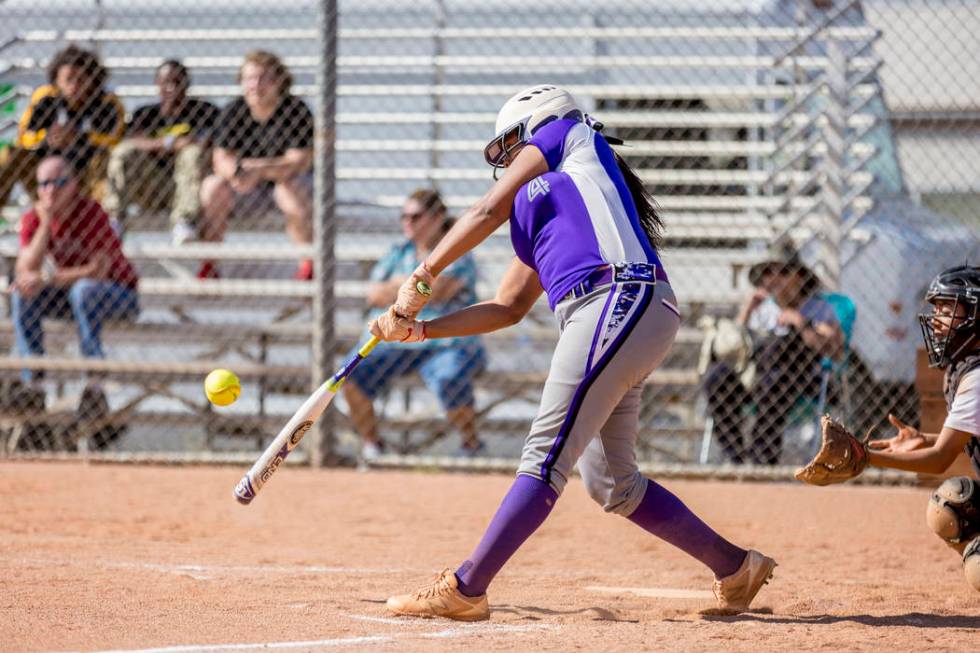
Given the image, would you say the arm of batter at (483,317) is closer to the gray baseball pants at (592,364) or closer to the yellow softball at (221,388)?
the gray baseball pants at (592,364)

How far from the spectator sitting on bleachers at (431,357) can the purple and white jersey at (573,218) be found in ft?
14.8

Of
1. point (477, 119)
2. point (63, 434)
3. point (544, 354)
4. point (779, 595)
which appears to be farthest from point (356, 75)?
point (779, 595)

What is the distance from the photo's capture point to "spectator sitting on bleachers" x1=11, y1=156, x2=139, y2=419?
914cm

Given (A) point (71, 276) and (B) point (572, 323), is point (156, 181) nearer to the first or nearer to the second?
(A) point (71, 276)

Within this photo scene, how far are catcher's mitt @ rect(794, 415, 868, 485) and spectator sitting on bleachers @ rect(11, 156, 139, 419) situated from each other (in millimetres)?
6038

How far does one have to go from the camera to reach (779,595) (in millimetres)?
4914

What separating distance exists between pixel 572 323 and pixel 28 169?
279 inches

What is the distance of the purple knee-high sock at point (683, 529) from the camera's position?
14.4 ft

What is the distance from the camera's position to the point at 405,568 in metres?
5.48

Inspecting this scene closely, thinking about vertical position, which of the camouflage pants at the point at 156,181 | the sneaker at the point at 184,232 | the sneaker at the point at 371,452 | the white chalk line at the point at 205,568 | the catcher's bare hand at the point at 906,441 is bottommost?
the sneaker at the point at 371,452

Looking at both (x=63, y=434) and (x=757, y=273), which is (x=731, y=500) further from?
(x=63, y=434)

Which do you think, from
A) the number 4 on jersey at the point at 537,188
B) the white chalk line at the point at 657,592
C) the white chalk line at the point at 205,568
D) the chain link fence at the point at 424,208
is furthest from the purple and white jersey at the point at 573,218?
the chain link fence at the point at 424,208

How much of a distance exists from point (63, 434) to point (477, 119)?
4.31m

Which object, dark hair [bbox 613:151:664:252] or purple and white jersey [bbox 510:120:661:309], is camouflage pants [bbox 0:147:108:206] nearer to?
dark hair [bbox 613:151:664:252]
